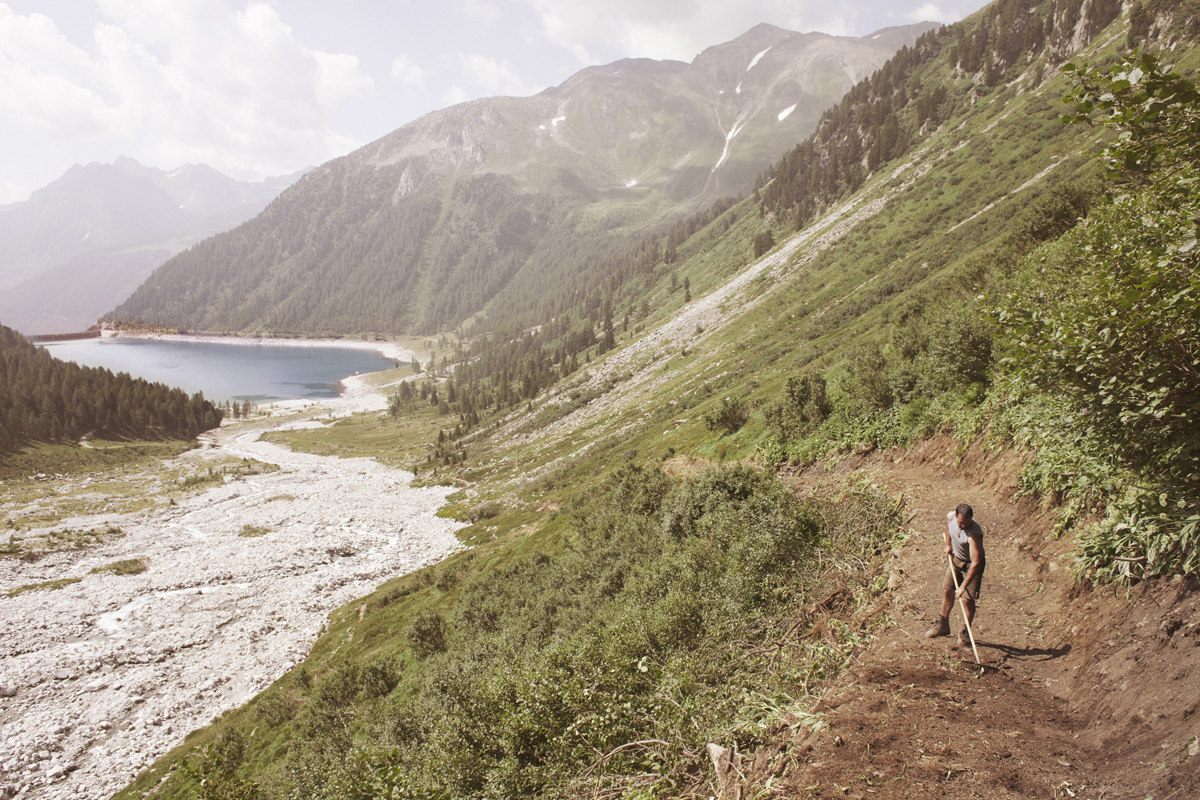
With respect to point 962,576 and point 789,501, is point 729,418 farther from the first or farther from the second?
point 962,576

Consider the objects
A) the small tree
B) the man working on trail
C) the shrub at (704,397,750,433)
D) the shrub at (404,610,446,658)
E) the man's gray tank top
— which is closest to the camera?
the man working on trail

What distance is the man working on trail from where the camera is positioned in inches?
375

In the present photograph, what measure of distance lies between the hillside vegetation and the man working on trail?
1462 millimetres

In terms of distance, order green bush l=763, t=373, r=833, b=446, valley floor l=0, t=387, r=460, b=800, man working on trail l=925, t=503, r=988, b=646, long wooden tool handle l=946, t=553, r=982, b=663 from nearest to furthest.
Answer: long wooden tool handle l=946, t=553, r=982, b=663
man working on trail l=925, t=503, r=988, b=646
green bush l=763, t=373, r=833, b=446
valley floor l=0, t=387, r=460, b=800

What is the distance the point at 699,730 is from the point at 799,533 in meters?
7.92

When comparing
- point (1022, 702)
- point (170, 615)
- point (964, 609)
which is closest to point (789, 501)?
point (964, 609)

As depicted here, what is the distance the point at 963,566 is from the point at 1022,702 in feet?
9.28

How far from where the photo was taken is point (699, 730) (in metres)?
10.2

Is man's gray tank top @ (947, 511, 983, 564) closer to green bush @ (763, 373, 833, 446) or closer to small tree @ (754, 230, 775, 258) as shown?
green bush @ (763, 373, 833, 446)

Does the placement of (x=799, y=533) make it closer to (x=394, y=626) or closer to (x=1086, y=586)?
(x=1086, y=586)

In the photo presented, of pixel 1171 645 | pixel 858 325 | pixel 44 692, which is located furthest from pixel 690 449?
pixel 44 692

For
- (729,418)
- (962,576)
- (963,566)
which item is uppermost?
(963,566)

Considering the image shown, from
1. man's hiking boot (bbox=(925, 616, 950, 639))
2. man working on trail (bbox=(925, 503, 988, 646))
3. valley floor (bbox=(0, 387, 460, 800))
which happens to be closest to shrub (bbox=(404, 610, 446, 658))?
valley floor (bbox=(0, 387, 460, 800))

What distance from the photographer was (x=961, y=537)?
9.98 meters
